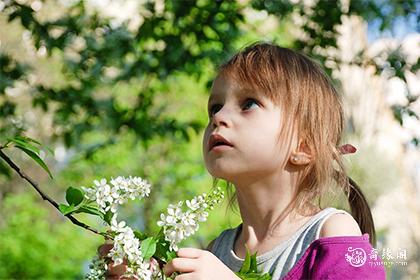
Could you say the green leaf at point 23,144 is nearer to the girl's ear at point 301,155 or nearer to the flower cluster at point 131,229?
the flower cluster at point 131,229

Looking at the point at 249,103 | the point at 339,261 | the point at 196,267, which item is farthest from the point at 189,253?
the point at 249,103

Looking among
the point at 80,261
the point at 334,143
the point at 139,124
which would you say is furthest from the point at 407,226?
the point at 334,143

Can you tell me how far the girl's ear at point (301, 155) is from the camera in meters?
1.40

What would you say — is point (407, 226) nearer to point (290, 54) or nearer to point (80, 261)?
point (80, 261)

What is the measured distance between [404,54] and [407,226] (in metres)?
5.39

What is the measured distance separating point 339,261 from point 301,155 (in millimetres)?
254

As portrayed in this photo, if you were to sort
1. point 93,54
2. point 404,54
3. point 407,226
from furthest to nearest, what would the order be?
point 407,226 → point 93,54 → point 404,54

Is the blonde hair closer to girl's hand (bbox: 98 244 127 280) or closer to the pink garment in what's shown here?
the pink garment

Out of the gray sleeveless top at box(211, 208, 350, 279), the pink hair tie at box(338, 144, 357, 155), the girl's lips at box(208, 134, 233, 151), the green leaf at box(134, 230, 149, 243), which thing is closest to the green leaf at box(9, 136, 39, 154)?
the green leaf at box(134, 230, 149, 243)

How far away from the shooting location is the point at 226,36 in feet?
9.70

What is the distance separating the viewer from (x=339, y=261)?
122 cm

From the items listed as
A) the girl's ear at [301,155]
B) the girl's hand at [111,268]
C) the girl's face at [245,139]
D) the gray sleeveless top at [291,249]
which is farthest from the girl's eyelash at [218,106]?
the girl's hand at [111,268]

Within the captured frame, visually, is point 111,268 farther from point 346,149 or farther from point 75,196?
point 346,149

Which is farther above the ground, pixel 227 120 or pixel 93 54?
pixel 93 54
